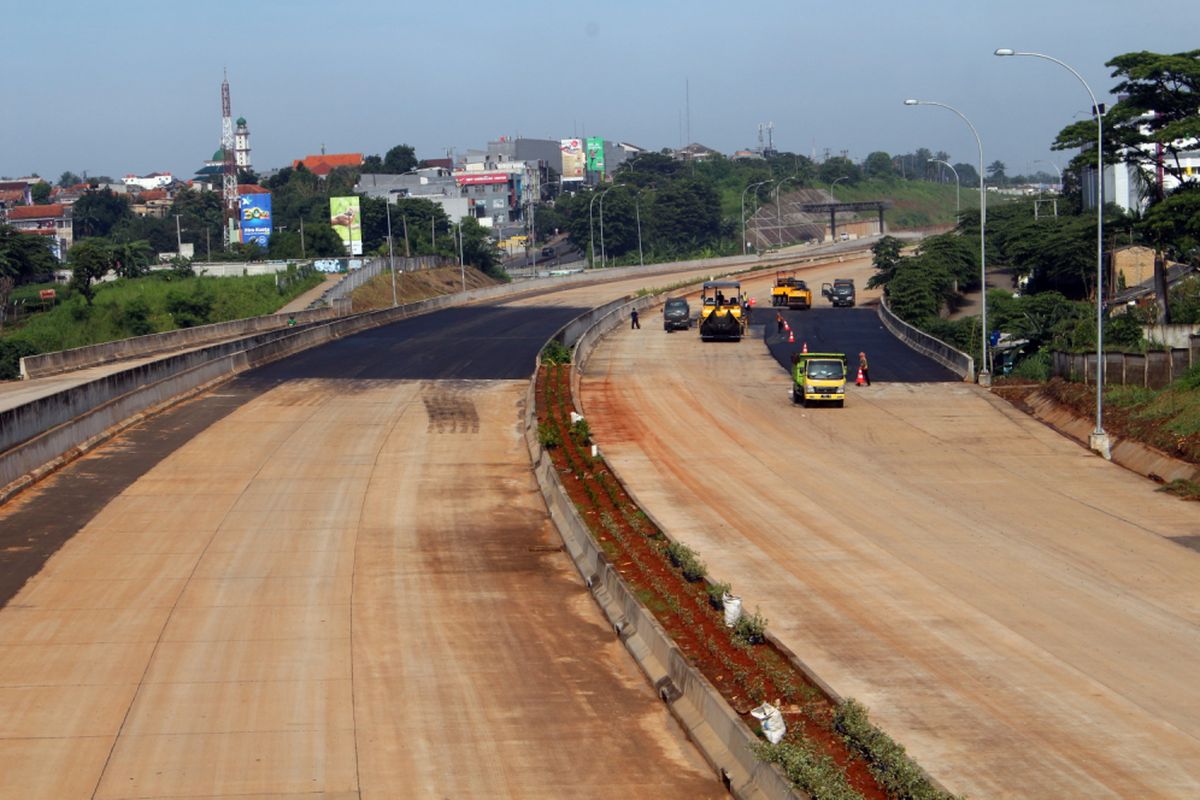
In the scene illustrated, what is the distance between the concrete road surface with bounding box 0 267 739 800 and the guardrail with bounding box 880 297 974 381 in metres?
21.1

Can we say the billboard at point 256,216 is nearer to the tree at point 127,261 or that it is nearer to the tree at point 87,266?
the tree at point 127,261

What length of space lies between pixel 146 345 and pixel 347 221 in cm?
8136

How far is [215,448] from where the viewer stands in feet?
129

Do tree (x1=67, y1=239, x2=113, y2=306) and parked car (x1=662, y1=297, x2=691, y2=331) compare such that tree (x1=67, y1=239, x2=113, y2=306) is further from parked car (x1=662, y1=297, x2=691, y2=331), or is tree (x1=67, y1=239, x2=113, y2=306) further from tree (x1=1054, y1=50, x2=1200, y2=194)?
tree (x1=1054, y1=50, x2=1200, y2=194)

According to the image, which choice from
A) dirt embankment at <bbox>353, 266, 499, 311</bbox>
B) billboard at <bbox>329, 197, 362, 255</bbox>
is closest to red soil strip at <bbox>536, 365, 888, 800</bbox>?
dirt embankment at <bbox>353, 266, 499, 311</bbox>

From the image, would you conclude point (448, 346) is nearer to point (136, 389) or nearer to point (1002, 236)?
point (136, 389)

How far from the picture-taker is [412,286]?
123188 mm

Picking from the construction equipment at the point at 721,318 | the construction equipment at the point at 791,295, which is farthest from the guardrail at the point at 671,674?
the construction equipment at the point at 791,295

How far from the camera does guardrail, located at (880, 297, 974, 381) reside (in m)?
53.8

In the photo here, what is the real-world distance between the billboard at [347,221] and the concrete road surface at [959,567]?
105283 mm

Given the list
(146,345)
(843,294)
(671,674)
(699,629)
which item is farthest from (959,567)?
(843,294)

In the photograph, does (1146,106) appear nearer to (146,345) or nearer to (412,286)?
(146,345)

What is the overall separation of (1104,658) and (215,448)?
26.6 metres

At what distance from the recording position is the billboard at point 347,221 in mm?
150000
